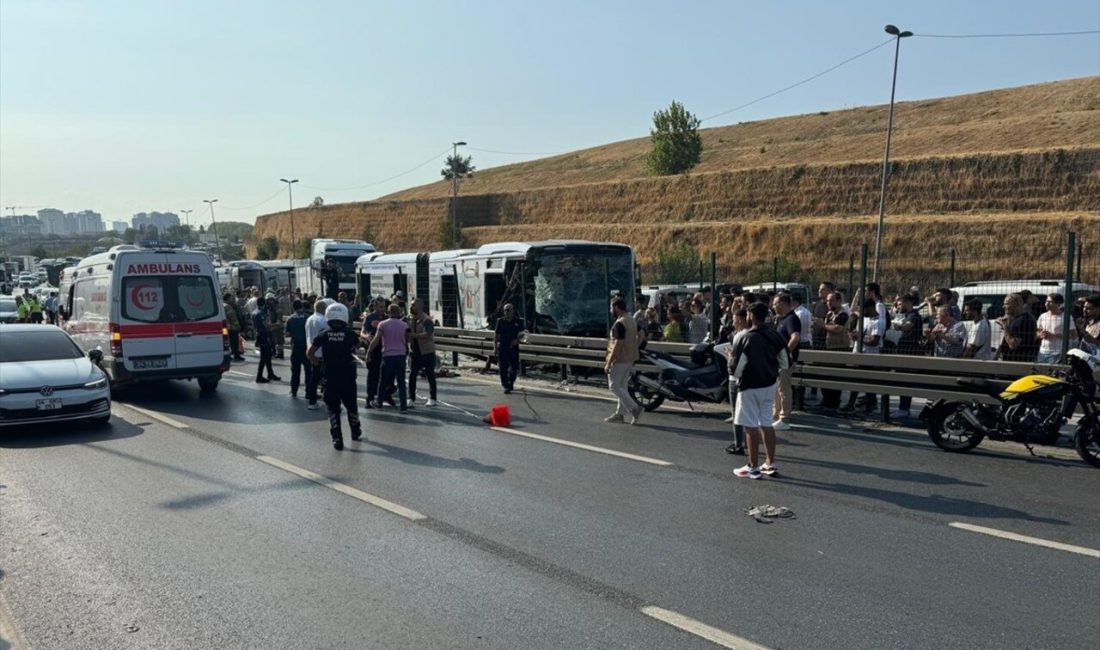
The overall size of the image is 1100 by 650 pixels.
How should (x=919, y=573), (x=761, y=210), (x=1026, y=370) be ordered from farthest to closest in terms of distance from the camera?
1. (x=761, y=210)
2. (x=1026, y=370)
3. (x=919, y=573)

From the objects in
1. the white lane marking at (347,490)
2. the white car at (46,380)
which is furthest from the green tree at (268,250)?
the white lane marking at (347,490)

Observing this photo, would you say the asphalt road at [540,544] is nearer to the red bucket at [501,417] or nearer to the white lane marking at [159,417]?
the red bucket at [501,417]

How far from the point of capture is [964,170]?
47.8 m

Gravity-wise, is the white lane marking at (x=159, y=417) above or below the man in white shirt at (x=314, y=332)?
below

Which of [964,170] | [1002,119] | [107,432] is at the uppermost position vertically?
[1002,119]

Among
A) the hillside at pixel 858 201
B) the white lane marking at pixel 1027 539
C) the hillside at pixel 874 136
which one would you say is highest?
the hillside at pixel 874 136

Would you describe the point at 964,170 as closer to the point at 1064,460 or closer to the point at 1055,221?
the point at 1055,221

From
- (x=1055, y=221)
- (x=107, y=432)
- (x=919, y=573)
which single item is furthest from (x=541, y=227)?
(x=919, y=573)

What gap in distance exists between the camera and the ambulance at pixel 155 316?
595 inches

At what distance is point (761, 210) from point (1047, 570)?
171ft

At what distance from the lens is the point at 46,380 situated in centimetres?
1182

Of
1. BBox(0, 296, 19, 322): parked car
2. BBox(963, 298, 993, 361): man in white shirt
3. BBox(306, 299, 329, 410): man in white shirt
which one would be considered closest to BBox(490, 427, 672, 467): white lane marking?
BBox(306, 299, 329, 410): man in white shirt

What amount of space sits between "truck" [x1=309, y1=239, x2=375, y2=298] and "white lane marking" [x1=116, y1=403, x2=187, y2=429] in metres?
16.4

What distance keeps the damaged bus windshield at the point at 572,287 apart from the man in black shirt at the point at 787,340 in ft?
21.5
